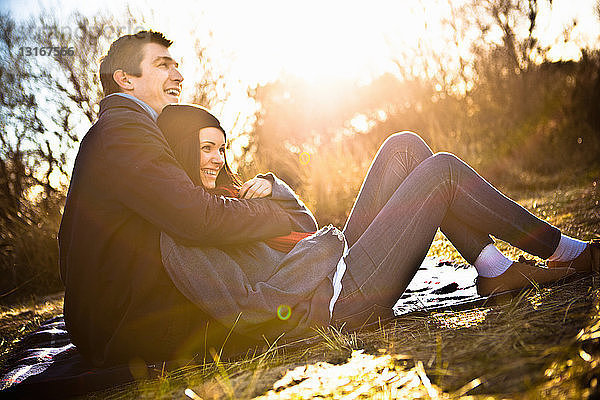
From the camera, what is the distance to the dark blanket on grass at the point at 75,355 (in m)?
1.61

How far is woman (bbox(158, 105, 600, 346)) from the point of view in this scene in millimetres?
1683

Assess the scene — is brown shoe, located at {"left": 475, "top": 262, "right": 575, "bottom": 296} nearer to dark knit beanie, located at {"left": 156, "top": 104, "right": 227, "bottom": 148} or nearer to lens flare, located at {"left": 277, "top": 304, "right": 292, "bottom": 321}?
lens flare, located at {"left": 277, "top": 304, "right": 292, "bottom": 321}

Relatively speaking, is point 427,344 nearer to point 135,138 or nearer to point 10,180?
point 135,138

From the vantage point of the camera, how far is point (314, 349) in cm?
164

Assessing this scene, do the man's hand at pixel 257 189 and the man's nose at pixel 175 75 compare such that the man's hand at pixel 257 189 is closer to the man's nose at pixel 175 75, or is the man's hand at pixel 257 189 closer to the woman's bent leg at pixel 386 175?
the woman's bent leg at pixel 386 175

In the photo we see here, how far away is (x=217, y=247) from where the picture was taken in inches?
66.9

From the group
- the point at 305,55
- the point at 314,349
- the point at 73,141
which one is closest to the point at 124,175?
the point at 314,349

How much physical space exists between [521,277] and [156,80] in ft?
6.06

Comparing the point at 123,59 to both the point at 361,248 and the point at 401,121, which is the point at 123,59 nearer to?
the point at 361,248

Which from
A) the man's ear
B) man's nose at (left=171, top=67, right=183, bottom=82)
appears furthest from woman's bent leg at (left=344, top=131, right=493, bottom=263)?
the man's ear

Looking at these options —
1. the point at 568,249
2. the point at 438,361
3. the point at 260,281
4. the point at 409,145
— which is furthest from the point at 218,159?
the point at 568,249

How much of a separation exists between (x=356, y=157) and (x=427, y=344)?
21.5ft

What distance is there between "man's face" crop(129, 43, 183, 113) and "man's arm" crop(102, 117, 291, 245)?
1.82 ft

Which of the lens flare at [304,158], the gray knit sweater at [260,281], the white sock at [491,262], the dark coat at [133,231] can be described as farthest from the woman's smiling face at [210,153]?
the lens flare at [304,158]
